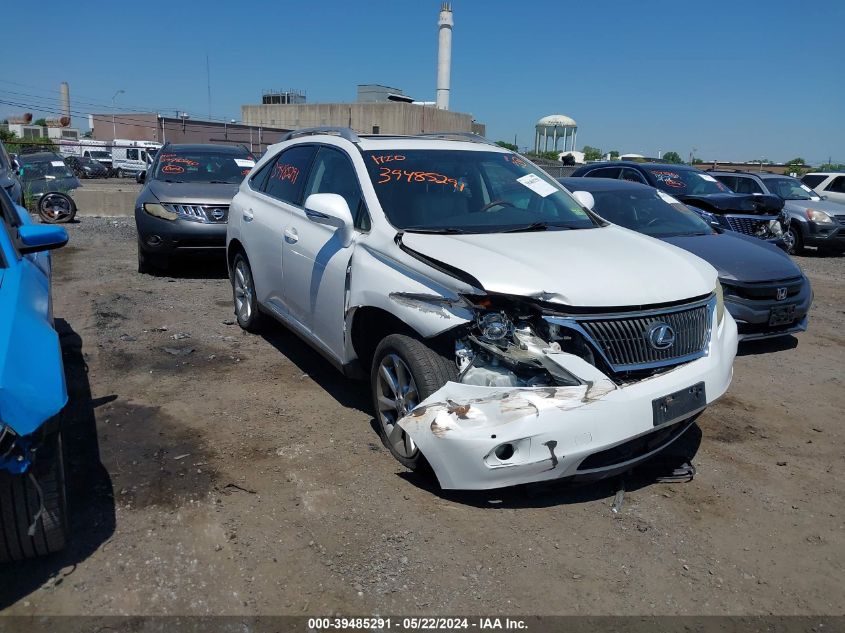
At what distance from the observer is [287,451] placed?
400 cm

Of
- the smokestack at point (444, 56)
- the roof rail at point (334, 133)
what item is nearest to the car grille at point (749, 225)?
the roof rail at point (334, 133)

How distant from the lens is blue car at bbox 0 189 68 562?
7.63ft

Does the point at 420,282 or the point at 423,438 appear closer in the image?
the point at 423,438

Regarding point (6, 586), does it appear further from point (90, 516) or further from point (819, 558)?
point (819, 558)

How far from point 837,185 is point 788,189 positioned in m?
2.52

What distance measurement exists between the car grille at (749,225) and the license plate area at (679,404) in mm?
7294

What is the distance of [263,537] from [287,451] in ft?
2.94

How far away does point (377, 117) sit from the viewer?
6097 centimetres

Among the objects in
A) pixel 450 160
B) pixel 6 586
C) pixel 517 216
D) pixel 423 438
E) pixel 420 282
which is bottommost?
pixel 6 586

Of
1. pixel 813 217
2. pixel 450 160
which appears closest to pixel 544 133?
pixel 813 217

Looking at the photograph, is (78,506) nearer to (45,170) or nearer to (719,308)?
(719,308)

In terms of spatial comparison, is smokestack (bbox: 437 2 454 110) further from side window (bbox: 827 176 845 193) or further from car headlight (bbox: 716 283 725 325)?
car headlight (bbox: 716 283 725 325)

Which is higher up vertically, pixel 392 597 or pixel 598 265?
pixel 598 265

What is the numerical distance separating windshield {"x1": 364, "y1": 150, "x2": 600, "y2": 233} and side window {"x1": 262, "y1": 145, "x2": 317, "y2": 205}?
812 millimetres
